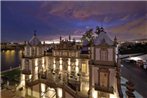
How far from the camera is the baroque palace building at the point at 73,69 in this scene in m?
Answer: 4.72

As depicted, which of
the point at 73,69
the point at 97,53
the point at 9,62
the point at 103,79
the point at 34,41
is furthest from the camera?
the point at 9,62

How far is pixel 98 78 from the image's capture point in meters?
4.83

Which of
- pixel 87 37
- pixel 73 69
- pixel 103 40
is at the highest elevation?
pixel 87 37

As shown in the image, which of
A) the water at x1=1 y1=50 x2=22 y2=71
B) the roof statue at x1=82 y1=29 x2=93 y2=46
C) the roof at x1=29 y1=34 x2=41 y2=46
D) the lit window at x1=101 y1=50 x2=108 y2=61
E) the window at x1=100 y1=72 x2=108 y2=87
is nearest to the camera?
the window at x1=100 y1=72 x2=108 y2=87

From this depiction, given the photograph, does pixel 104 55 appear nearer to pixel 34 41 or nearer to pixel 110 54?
pixel 110 54

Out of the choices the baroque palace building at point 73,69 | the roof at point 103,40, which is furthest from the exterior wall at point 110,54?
the roof at point 103,40

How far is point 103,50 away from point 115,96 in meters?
1.53

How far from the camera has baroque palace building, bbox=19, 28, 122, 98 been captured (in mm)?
4723

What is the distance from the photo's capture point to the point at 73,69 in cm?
710

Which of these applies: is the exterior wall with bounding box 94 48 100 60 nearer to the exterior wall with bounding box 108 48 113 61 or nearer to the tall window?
the tall window

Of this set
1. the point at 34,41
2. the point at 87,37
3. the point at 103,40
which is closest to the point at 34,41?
the point at 34,41

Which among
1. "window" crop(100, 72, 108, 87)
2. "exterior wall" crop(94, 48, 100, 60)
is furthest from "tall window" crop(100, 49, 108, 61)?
"window" crop(100, 72, 108, 87)

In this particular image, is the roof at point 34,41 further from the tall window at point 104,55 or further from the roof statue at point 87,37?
the tall window at point 104,55

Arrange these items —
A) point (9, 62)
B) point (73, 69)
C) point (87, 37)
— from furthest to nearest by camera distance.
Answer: point (9, 62)
point (87, 37)
point (73, 69)
